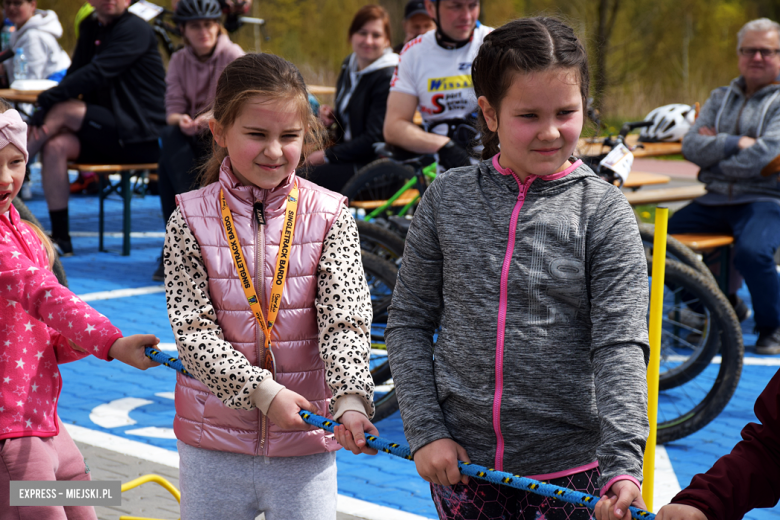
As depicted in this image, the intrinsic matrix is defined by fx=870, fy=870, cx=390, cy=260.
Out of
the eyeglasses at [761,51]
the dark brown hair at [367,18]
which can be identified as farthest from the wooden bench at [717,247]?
the dark brown hair at [367,18]

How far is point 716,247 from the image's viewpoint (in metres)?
5.80

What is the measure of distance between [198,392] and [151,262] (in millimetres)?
5773

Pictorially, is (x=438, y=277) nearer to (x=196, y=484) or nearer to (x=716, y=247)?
(x=196, y=484)

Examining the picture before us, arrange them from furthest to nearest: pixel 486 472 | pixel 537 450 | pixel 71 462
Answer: pixel 71 462, pixel 537 450, pixel 486 472

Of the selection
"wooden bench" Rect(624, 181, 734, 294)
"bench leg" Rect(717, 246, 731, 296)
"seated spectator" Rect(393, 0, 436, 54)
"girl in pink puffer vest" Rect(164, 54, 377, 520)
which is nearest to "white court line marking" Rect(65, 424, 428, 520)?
"girl in pink puffer vest" Rect(164, 54, 377, 520)

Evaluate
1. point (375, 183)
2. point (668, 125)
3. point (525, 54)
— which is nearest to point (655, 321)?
point (525, 54)

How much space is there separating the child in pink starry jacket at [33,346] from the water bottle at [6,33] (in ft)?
30.6

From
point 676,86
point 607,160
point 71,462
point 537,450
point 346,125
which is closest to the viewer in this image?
point 537,450

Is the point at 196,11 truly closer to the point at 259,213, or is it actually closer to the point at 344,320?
the point at 259,213

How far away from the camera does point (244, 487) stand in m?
2.12

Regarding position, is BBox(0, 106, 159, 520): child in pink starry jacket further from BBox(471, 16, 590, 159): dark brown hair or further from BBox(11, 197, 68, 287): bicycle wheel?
BBox(11, 197, 68, 287): bicycle wheel

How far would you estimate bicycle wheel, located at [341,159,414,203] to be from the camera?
5.48 meters

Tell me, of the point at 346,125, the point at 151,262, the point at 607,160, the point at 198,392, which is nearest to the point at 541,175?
the point at 198,392

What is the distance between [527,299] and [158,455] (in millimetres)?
2510
